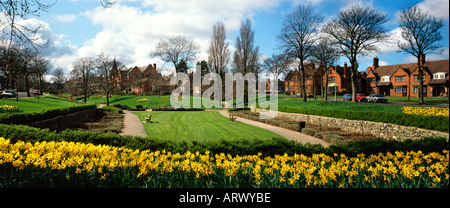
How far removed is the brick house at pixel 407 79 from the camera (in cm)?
4144

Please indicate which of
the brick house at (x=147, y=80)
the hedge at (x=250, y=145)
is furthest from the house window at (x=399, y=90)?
the hedge at (x=250, y=145)

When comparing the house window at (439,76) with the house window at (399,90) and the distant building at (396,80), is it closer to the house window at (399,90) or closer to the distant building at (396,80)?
the distant building at (396,80)

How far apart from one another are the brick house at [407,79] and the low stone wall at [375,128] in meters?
30.8

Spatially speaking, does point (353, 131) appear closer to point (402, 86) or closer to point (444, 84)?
point (444, 84)

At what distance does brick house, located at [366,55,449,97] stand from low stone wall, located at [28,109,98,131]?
4539 centimetres

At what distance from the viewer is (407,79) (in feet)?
150

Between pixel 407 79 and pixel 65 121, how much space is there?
55.8 metres

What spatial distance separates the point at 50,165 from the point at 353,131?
1539 cm

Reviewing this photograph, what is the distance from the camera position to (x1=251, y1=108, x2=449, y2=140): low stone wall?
1070 cm

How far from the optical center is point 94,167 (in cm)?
293

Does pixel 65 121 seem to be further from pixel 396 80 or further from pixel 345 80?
pixel 396 80

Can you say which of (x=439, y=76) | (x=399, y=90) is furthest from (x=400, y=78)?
(x=439, y=76)

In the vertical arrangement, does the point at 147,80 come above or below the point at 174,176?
above
